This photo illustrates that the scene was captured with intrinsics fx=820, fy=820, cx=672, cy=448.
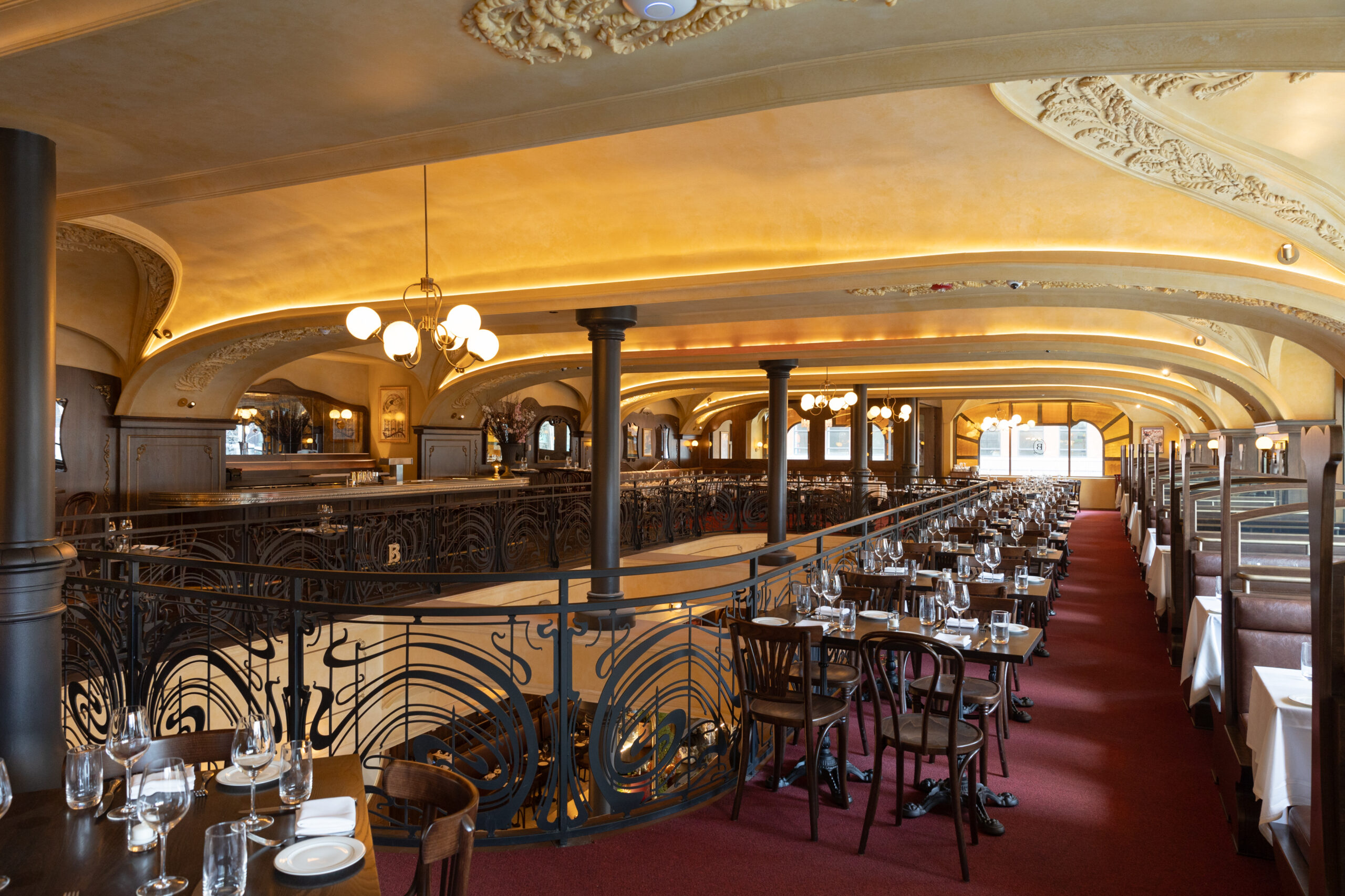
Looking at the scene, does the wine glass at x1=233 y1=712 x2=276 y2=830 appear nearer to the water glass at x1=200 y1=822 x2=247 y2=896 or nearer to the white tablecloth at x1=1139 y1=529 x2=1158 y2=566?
the water glass at x1=200 y1=822 x2=247 y2=896

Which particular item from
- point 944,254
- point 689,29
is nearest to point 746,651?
point 689,29

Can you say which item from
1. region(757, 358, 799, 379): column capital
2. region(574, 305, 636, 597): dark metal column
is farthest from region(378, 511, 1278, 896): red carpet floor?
region(757, 358, 799, 379): column capital

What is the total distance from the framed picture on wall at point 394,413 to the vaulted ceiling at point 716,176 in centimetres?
284

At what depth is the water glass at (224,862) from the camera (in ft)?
4.70

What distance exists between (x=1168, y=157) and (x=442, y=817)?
499 centimetres

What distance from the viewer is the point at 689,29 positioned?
2508 millimetres

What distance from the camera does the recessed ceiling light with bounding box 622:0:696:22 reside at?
2.33 meters

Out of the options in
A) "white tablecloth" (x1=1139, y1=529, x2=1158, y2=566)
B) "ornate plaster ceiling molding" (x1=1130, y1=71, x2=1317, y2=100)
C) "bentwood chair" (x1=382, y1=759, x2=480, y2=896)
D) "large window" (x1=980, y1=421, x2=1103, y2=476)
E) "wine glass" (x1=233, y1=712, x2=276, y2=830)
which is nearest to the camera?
"bentwood chair" (x1=382, y1=759, x2=480, y2=896)

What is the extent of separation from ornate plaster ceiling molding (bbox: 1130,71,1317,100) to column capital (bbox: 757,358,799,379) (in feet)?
A: 23.6

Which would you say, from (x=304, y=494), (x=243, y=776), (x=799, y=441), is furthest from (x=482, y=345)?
(x=799, y=441)

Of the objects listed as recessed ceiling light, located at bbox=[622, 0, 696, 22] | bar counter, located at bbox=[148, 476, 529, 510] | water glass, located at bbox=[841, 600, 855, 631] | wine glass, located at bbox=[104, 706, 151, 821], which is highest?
recessed ceiling light, located at bbox=[622, 0, 696, 22]

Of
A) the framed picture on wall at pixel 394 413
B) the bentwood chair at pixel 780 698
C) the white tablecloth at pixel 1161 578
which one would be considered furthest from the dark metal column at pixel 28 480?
the framed picture on wall at pixel 394 413

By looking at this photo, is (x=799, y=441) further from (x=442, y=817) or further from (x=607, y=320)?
(x=442, y=817)

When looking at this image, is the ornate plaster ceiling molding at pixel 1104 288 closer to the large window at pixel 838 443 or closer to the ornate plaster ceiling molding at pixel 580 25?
the ornate plaster ceiling molding at pixel 580 25
